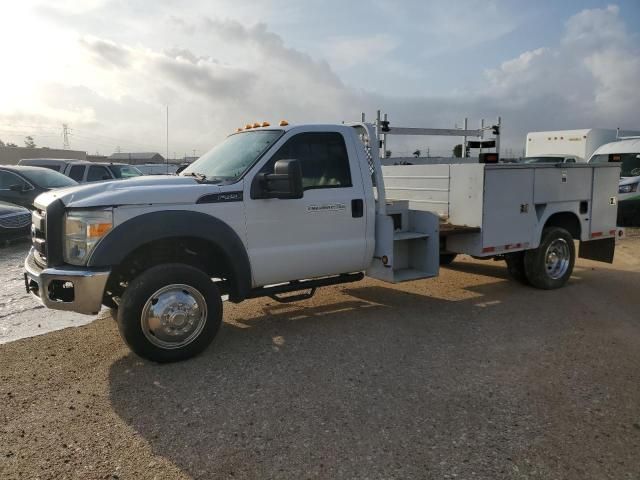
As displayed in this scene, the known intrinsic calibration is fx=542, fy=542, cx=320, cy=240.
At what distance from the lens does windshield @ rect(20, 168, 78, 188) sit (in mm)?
11508

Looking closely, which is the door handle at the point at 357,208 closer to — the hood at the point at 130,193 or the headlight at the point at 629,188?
the hood at the point at 130,193

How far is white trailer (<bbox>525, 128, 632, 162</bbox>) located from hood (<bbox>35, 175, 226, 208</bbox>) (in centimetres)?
1511

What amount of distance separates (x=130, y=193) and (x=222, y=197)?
2.56 ft

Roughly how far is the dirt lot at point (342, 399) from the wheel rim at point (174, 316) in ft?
0.86

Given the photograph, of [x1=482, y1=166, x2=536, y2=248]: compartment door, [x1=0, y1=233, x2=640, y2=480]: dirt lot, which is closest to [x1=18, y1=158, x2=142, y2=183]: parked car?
[x1=0, y1=233, x2=640, y2=480]: dirt lot

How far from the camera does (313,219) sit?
535 cm

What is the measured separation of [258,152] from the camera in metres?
5.24

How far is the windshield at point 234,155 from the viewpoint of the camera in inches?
204

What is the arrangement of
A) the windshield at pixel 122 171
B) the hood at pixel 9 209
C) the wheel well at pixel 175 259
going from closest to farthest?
the wheel well at pixel 175 259
the hood at pixel 9 209
the windshield at pixel 122 171

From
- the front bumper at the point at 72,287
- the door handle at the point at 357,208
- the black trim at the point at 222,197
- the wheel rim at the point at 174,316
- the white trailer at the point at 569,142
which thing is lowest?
the wheel rim at the point at 174,316

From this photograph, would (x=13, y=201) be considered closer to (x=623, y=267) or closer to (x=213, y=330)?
(x=213, y=330)

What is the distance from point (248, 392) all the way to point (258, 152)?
229cm

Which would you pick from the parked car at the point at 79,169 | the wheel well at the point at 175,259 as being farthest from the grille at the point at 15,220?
the wheel well at the point at 175,259

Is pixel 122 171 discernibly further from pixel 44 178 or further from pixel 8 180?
pixel 8 180
